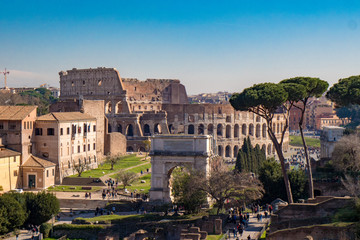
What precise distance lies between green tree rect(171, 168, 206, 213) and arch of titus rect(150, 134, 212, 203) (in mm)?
2356

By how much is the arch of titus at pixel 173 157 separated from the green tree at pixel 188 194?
236 cm

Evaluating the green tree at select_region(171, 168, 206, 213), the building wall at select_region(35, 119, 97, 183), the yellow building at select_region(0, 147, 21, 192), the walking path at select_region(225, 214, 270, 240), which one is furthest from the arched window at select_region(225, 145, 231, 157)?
the walking path at select_region(225, 214, 270, 240)

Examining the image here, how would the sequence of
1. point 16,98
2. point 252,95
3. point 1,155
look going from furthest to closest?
point 16,98 → point 1,155 → point 252,95

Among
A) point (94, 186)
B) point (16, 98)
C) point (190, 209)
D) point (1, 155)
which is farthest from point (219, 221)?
point (16, 98)

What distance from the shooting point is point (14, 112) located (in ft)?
130

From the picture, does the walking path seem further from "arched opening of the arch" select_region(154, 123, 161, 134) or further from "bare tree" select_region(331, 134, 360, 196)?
"arched opening of the arch" select_region(154, 123, 161, 134)

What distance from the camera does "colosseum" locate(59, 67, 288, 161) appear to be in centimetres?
6969

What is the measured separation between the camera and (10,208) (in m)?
28.5

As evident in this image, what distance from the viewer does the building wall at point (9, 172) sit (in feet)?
119

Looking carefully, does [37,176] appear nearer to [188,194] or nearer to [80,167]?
[80,167]

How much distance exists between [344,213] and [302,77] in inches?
466

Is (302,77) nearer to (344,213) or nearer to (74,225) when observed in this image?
(344,213)

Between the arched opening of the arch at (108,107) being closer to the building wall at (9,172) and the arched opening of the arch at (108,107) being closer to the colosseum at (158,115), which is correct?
the colosseum at (158,115)

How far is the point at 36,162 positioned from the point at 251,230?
1904cm
